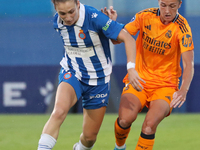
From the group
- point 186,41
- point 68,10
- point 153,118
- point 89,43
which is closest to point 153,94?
point 153,118

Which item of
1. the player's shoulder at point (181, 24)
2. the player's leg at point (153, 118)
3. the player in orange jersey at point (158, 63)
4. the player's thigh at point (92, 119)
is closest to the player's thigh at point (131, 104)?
the player in orange jersey at point (158, 63)

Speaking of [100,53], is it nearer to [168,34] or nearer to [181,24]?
[168,34]

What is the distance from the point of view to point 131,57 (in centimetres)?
367

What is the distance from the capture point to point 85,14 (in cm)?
396

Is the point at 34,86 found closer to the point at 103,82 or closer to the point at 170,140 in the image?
the point at 170,140

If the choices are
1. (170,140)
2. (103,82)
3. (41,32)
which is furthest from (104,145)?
(41,32)

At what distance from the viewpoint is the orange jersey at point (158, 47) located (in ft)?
14.3

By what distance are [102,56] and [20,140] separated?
2508 mm

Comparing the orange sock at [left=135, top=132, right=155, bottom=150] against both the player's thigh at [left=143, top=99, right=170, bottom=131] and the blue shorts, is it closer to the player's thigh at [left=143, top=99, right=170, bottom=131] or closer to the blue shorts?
the player's thigh at [left=143, top=99, right=170, bottom=131]

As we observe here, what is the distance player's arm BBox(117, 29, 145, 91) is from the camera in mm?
3564

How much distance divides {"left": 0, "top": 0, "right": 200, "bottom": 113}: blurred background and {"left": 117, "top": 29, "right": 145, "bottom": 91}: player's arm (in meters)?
5.04

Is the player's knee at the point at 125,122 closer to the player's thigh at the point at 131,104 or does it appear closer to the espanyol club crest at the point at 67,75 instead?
the player's thigh at the point at 131,104

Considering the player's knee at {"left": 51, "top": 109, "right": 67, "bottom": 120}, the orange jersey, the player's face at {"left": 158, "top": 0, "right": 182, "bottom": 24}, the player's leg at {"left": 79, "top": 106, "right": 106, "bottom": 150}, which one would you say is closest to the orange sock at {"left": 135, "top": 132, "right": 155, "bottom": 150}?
the player's leg at {"left": 79, "top": 106, "right": 106, "bottom": 150}

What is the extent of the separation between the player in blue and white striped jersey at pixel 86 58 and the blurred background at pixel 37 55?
4.50 metres
